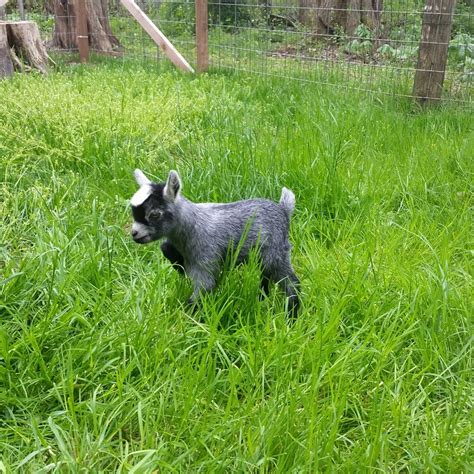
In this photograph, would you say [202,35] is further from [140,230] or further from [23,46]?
[140,230]

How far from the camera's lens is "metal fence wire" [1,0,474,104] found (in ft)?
20.0

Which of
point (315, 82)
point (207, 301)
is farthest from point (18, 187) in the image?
point (315, 82)

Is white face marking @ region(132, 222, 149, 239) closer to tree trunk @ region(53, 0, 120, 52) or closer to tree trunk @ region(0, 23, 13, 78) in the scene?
tree trunk @ region(0, 23, 13, 78)

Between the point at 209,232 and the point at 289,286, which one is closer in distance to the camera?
the point at 209,232

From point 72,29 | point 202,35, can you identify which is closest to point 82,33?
point 72,29

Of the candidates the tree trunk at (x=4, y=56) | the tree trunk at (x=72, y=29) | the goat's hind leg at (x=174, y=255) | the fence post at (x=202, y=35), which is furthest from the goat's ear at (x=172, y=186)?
the tree trunk at (x=72, y=29)

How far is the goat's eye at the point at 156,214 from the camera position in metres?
2.62

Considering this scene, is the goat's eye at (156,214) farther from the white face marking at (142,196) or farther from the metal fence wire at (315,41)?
the metal fence wire at (315,41)

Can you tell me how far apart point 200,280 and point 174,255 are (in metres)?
0.24

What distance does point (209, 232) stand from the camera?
2801mm

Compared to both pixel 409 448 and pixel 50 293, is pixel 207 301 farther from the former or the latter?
pixel 409 448

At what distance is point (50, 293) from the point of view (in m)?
2.52

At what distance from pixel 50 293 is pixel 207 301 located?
2.27 feet

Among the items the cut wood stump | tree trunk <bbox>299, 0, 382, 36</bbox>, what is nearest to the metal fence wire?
tree trunk <bbox>299, 0, 382, 36</bbox>
